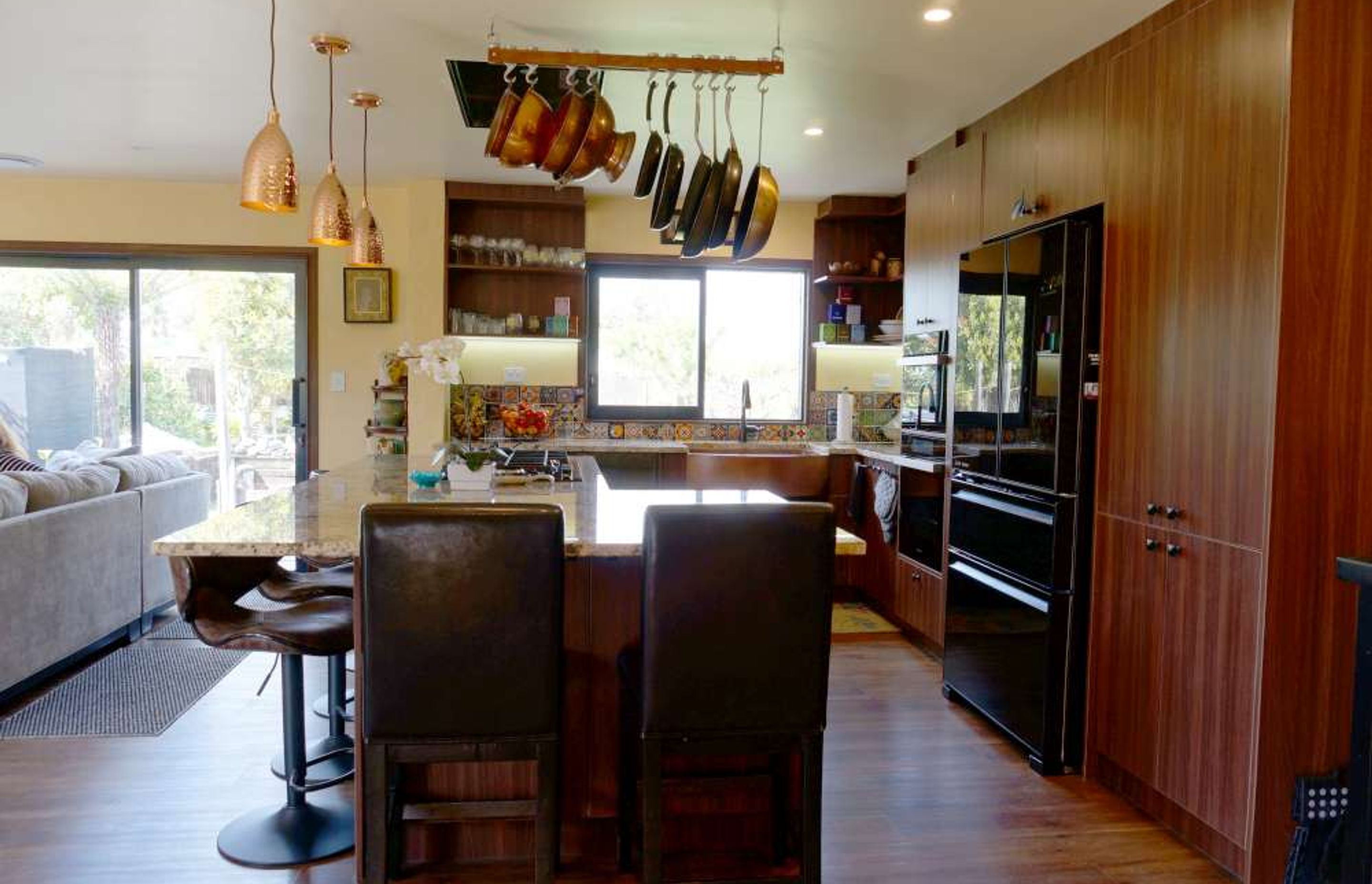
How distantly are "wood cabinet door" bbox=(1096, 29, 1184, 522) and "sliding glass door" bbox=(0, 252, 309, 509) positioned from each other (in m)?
4.68

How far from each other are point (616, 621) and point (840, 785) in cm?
111

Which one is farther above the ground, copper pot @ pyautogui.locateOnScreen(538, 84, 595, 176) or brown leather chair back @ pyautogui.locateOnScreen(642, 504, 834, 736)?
copper pot @ pyautogui.locateOnScreen(538, 84, 595, 176)

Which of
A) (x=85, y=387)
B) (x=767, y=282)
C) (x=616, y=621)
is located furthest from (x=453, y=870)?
(x=85, y=387)

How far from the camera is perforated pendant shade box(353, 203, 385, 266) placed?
353 centimetres

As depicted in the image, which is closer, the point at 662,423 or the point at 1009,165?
the point at 1009,165

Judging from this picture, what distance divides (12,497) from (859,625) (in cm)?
381

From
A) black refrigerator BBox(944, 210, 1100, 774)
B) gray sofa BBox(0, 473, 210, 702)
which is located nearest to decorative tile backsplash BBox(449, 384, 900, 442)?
gray sofa BBox(0, 473, 210, 702)

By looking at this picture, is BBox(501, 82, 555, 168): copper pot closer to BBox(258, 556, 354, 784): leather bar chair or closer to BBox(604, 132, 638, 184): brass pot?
BBox(604, 132, 638, 184): brass pot

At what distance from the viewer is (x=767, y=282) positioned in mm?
6039

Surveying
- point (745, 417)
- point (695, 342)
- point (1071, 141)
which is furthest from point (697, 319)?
point (1071, 141)

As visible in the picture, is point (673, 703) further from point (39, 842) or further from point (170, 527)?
point (170, 527)

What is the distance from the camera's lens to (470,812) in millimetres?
2082

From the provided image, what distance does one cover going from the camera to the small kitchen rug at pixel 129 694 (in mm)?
3305

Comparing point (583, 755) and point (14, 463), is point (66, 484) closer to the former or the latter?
point (14, 463)
